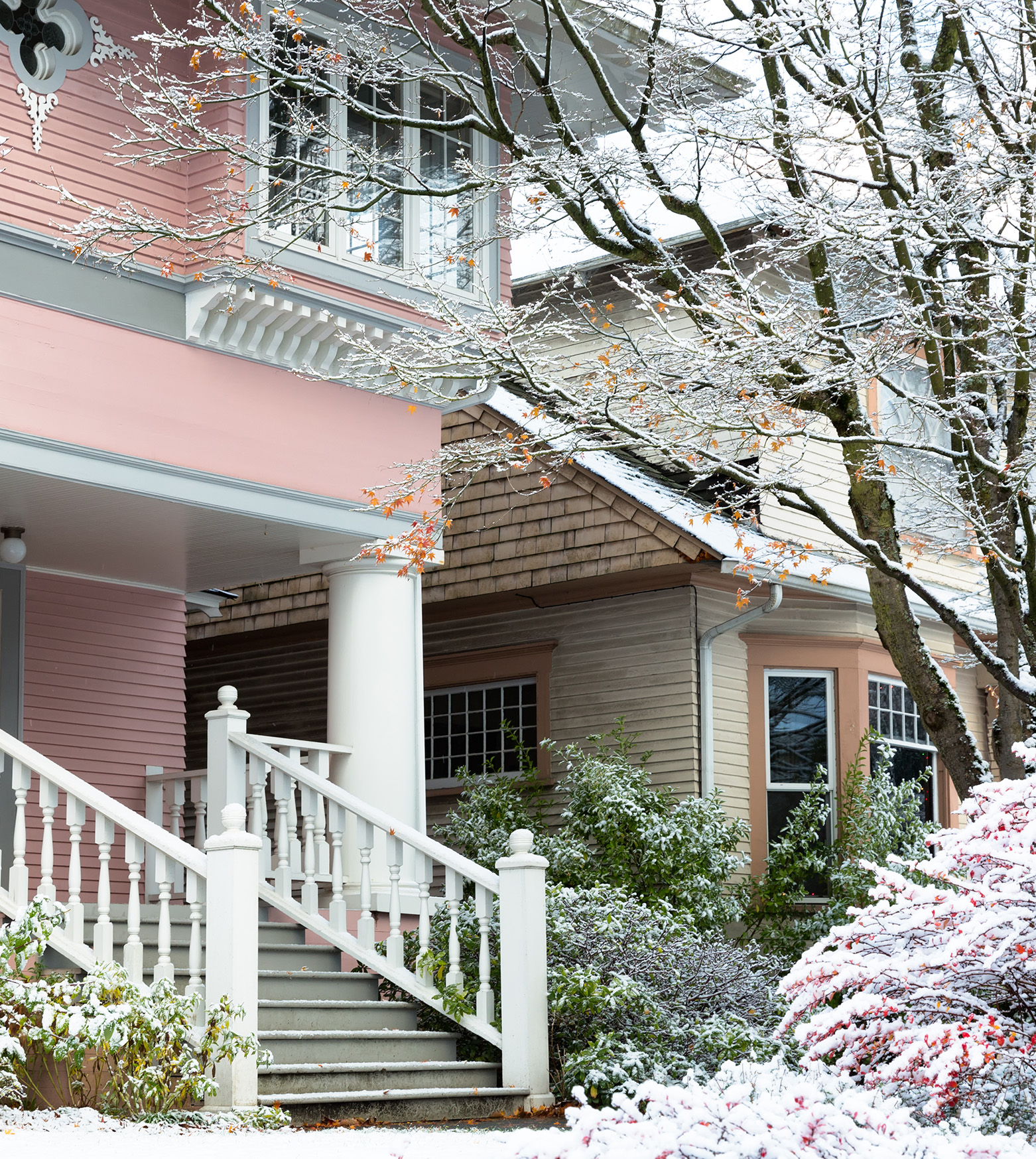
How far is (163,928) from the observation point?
8.38 metres

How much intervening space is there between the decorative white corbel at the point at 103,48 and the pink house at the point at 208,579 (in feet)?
0.06

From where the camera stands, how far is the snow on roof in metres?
13.3

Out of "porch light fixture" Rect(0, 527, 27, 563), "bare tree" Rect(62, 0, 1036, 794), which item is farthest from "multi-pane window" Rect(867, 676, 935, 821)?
"porch light fixture" Rect(0, 527, 27, 563)

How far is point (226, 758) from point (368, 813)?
119 cm

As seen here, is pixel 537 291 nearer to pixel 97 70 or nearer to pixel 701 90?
pixel 701 90

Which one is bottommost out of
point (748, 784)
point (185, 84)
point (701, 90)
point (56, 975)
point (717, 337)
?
point (56, 975)

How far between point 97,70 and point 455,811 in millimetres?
7447

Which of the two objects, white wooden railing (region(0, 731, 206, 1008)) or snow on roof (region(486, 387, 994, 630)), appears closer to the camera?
white wooden railing (region(0, 731, 206, 1008))

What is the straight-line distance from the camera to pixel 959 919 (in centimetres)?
543

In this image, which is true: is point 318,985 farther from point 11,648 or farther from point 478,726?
point 478,726

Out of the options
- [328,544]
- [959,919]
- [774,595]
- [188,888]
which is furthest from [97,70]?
[959,919]

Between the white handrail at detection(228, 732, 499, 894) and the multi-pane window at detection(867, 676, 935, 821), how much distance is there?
21.1 ft

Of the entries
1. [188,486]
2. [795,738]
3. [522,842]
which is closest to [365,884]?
[522,842]

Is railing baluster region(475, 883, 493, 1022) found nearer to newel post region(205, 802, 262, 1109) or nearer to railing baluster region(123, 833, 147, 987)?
newel post region(205, 802, 262, 1109)
